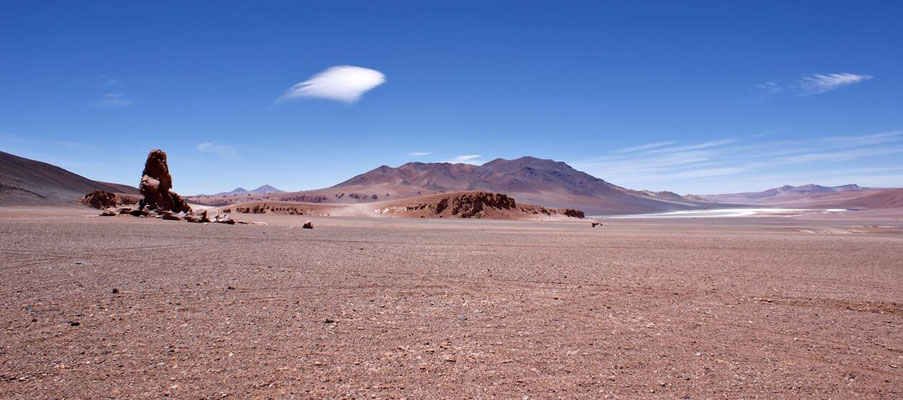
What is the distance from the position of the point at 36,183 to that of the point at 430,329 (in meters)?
55.6

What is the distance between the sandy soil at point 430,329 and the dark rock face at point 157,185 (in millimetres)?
17944

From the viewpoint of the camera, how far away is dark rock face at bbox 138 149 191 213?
28.5 metres

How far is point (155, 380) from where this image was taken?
416cm

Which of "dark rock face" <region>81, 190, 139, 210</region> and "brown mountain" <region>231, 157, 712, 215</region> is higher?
"brown mountain" <region>231, 157, 712, 215</region>

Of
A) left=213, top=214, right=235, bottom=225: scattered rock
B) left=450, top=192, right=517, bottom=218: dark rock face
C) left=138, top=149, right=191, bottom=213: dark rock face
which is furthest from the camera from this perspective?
left=450, top=192, right=517, bottom=218: dark rock face

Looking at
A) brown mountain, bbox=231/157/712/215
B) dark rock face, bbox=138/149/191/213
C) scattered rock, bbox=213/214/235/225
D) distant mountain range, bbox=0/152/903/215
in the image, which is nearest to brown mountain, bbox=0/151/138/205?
distant mountain range, bbox=0/152/903/215

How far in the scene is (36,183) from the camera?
46750 millimetres

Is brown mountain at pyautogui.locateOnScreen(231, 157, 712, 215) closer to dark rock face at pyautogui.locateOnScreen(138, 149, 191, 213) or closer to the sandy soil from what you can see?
dark rock face at pyautogui.locateOnScreen(138, 149, 191, 213)

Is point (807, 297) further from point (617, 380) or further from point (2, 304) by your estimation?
point (2, 304)

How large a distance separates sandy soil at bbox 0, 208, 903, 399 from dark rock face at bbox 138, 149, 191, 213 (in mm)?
17944

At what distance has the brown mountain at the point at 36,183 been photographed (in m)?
37.7

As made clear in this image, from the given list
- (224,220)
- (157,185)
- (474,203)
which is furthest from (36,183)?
(474,203)

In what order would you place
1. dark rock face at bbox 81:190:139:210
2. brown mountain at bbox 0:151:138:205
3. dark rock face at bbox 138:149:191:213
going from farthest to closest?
dark rock face at bbox 81:190:139:210, brown mountain at bbox 0:151:138:205, dark rock face at bbox 138:149:191:213

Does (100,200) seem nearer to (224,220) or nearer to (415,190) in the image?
(224,220)
